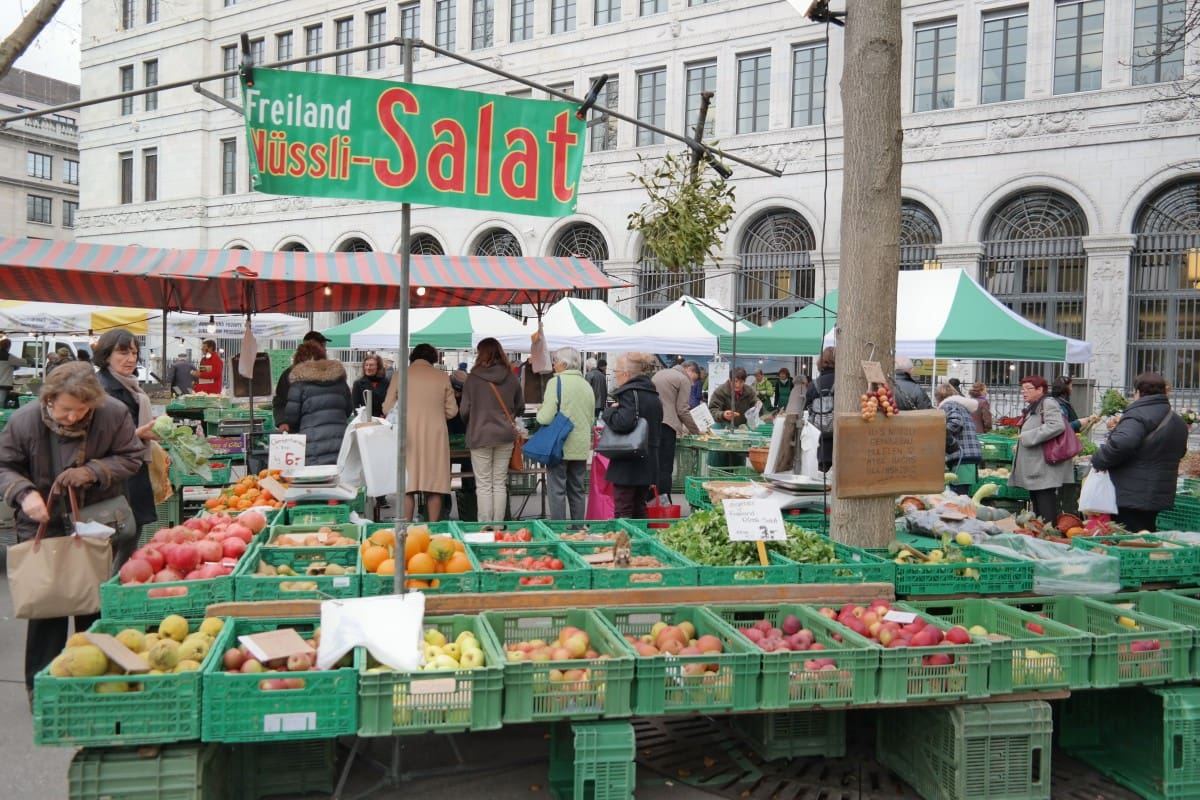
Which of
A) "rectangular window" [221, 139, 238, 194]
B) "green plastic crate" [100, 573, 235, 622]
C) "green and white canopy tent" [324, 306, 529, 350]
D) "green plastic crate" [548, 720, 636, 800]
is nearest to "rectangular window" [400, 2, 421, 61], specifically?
"rectangular window" [221, 139, 238, 194]

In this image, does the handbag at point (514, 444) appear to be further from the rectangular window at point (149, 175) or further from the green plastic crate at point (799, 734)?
the rectangular window at point (149, 175)

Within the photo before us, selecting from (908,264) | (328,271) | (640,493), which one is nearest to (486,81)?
(908,264)

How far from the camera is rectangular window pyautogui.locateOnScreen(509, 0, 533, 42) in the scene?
99.7ft

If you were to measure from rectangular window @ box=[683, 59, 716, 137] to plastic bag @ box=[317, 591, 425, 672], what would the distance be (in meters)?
24.6

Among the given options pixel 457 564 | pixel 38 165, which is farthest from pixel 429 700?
pixel 38 165

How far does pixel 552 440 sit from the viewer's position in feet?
31.9

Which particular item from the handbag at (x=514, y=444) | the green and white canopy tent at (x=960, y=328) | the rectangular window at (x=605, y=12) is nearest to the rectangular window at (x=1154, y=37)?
the green and white canopy tent at (x=960, y=328)

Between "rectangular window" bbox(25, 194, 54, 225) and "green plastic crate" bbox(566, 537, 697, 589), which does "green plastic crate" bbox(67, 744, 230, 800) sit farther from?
"rectangular window" bbox(25, 194, 54, 225)

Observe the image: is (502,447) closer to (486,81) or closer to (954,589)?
(954,589)

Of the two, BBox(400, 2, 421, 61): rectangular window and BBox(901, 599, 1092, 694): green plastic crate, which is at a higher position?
BBox(400, 2, 421, 61): rectangular window

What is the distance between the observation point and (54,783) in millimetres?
4383

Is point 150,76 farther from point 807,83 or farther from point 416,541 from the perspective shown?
point 416,541

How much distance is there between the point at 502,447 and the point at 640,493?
1.41m

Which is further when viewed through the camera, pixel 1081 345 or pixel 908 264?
pixel 908 264
